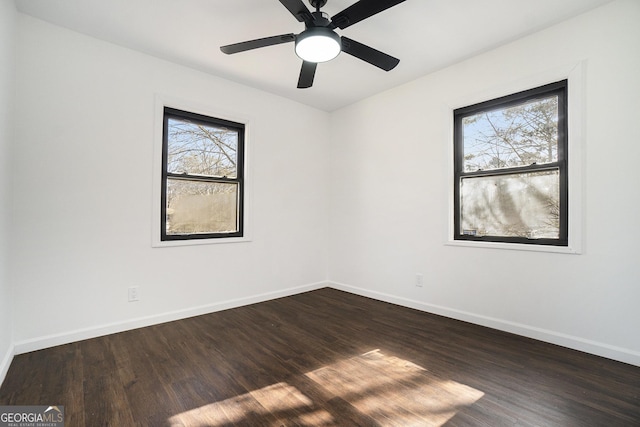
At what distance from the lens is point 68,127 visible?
8.18ft

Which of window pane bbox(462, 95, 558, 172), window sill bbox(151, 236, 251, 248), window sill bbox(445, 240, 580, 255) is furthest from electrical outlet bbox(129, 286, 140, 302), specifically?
window pane bbox(462, 95, 558, 172)

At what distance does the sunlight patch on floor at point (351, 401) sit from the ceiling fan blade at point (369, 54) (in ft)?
7.56

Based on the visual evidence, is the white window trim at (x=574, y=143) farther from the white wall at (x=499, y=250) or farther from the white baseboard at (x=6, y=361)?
the white baseboard at (x=6, y=361)

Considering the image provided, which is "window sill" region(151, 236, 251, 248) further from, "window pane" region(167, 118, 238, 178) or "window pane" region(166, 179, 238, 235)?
"window pane" region(167, 118, 238, 178)

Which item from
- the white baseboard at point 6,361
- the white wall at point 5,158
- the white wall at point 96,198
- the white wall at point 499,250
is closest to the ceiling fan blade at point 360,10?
the white wall at point 499,250

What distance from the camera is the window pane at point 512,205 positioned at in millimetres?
2607

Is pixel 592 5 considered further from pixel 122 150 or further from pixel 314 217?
pixel 122 150

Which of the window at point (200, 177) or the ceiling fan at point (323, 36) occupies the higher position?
the ceiling fan at point (323, 36)

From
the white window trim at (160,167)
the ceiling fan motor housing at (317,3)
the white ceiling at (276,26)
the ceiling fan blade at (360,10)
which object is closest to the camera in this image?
the ceiling fan blade at (360,10)

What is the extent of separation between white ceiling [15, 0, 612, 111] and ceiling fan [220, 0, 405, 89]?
37 cm

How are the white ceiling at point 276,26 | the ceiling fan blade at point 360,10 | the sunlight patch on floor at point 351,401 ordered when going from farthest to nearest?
the white ceiling at point 276,26
the ceiling fan blade at point 360,10
the sunlight patch on floor at point 351,401

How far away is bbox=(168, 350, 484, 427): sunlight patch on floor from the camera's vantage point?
5.16 feet

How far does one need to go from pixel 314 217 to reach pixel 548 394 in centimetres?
318

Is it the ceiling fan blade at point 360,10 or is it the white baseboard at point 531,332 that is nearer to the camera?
the ceiling fan blade at point 360,10
